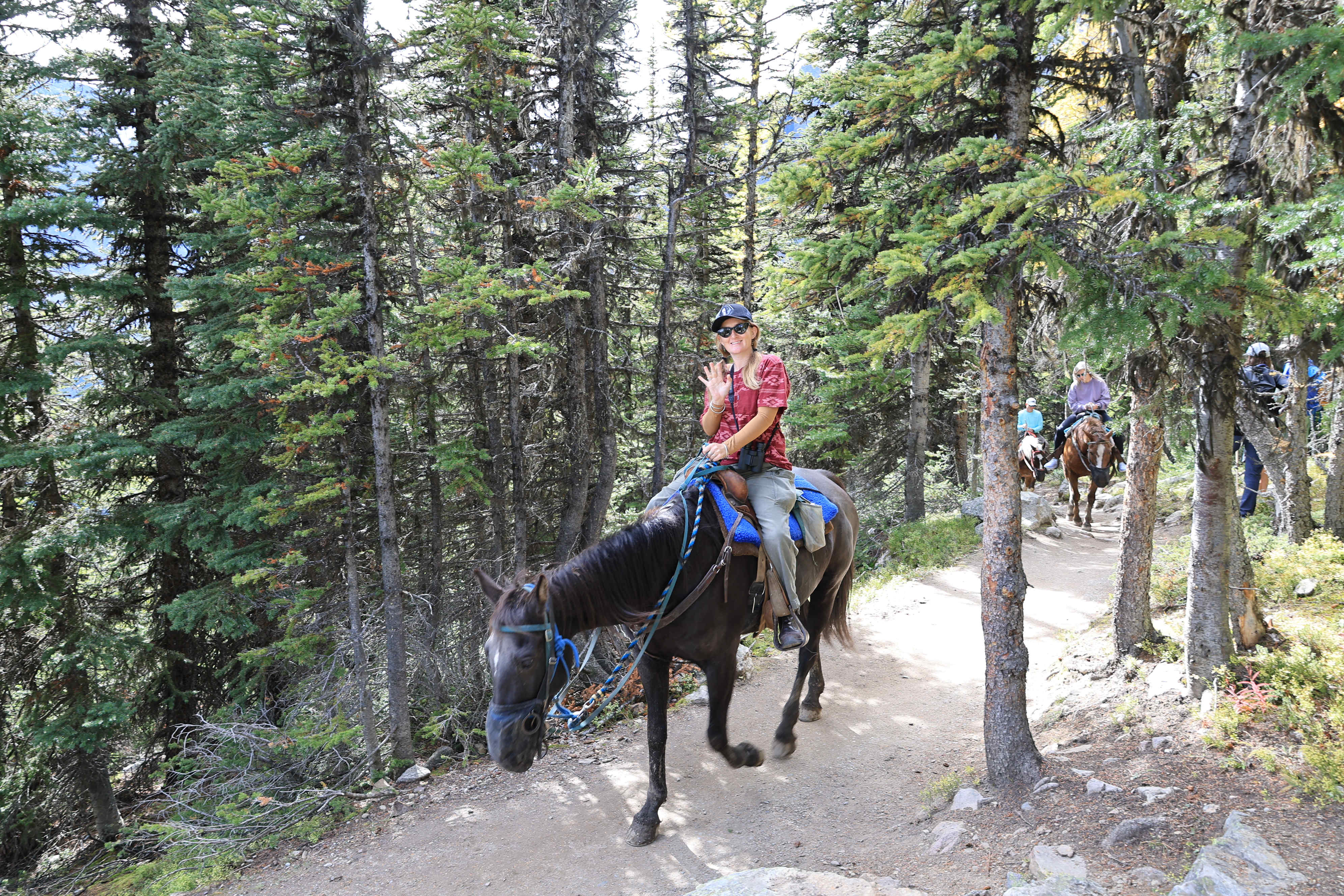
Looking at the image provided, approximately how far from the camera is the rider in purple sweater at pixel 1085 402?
13133 millimetres

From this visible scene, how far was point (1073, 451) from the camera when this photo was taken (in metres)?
13.4

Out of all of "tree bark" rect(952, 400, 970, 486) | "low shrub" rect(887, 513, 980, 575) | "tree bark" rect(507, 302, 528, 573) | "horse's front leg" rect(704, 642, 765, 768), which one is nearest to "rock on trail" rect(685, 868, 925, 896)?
"horse's front leg" rect(704, 642, 765, 768)

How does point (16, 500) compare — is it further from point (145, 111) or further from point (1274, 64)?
point (1274, 64)

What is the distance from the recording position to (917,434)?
47.6ft

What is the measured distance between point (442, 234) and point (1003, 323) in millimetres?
10172

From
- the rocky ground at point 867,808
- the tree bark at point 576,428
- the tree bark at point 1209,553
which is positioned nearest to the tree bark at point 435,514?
the tree bark at point 576,428

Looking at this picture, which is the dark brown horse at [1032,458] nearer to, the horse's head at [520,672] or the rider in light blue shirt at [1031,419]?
the rider in light blue shirt at [1031,419]

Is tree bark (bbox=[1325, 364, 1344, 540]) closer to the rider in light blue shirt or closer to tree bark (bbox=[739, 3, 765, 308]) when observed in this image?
the rider in light blue shirt

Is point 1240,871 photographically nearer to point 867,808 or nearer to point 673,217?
point 867,808

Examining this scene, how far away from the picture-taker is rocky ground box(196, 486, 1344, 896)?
3.81 meters

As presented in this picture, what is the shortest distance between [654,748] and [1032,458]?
1243 cm

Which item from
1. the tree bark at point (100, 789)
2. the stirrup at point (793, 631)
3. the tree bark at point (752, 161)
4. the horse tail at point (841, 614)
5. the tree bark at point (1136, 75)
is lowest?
the tree bark at point (100, 789)

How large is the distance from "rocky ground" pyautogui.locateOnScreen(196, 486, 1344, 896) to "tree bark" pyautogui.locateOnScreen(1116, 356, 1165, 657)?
0.39 m

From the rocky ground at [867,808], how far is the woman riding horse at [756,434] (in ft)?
5.35
